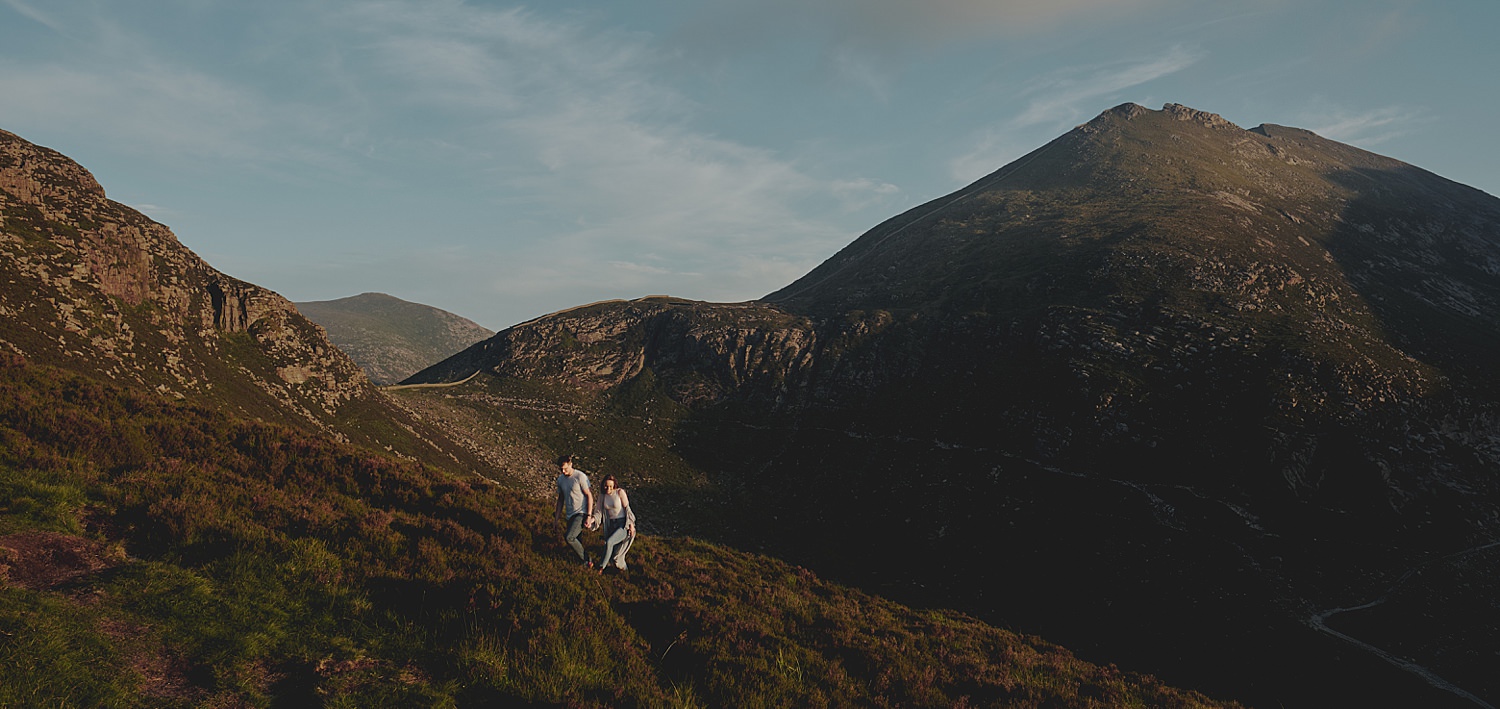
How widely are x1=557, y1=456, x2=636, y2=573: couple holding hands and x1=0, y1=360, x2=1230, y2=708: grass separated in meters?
0.83

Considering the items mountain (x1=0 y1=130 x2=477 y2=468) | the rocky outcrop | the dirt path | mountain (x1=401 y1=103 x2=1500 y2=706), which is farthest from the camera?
mountain (x1=401 y1=103 x2=1500 y2=706)

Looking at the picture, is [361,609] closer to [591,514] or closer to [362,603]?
[362,603]

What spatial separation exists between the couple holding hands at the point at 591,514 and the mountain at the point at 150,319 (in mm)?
36132

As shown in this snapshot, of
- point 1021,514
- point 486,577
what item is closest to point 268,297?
point 486,577

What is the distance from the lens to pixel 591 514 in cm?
1769

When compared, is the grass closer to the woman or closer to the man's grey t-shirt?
the woman

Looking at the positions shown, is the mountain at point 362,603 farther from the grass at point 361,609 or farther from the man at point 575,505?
the man at point 575,505

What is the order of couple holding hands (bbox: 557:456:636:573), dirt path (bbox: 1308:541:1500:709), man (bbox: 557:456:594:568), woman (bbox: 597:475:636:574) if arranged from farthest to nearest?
1. dirt path (bbox: 1308:541:1500:709)
2. man (bbox: 557:456:594:568)
3. couple holding hands (bbox: 557:456:636:573)
4. woman (bbox: 597:475:636:574)

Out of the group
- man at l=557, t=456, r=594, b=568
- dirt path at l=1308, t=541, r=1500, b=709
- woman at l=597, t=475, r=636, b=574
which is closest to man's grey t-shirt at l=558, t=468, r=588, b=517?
man at l=557, t=456, r=594, b=568

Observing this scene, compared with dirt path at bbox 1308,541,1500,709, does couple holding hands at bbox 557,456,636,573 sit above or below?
above

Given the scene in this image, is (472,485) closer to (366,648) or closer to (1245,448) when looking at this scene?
(366,648)

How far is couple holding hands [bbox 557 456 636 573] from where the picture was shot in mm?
17250

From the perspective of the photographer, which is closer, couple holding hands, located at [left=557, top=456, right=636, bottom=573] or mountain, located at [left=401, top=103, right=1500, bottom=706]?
couple holding hands, located at [left=557, top=456, right=636, bottom=573]

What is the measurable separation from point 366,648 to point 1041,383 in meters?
80.0
